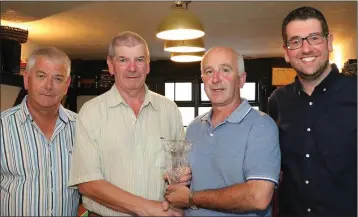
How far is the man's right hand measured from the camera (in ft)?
5.90

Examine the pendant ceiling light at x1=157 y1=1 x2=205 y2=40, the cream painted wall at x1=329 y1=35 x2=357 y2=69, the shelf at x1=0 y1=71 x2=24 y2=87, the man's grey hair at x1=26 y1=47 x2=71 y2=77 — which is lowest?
the shelf at x1=0 y1=71 x2=24 y2=87

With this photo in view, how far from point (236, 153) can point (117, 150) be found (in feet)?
1.77

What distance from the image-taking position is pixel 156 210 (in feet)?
5.94

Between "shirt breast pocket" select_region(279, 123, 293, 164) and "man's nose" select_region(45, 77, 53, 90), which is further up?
"man's nose" select_region(45, 77, 53, 90)

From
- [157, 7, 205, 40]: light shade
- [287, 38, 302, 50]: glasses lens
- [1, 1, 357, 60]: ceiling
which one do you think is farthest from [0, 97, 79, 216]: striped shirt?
[1, 1, 357, 60]: ceiling

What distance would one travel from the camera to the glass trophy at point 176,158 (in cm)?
178

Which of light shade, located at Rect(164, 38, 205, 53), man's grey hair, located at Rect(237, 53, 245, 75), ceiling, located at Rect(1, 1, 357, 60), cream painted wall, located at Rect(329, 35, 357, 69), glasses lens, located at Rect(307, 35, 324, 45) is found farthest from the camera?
cream painted wall, located at Rect(329, 35, 357, 69)

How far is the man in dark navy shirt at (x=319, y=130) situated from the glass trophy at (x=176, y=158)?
0.49m

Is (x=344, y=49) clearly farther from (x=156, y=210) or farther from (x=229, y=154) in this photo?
(x=156, y=210)

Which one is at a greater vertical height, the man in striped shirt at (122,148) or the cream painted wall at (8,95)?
the cream painted wall at (8,95)

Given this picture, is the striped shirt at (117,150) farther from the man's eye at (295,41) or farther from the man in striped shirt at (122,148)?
the man's eye at (295,41)

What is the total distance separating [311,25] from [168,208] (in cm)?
103

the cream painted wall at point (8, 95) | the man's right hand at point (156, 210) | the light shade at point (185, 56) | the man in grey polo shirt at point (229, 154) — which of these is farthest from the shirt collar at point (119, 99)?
the light shade at point (185, 56)

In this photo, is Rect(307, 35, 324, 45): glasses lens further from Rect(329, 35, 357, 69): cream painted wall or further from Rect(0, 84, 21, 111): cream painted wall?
Rect(329, 35, 357, 69): cream painted wall
